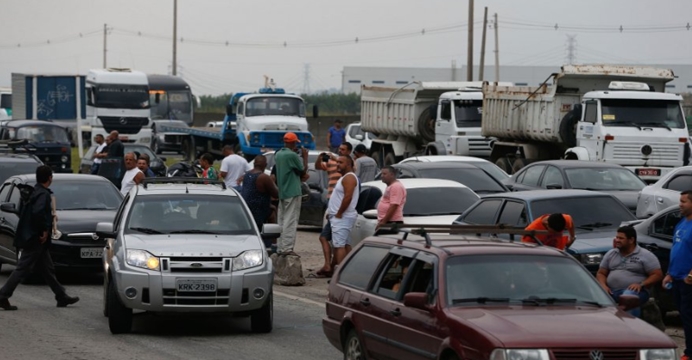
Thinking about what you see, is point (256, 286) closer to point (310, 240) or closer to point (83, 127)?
point (310, 240)

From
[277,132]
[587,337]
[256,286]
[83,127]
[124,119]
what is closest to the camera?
[587,337]

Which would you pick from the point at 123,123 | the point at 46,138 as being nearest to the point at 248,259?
the point at 46,138

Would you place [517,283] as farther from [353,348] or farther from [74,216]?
[74,216]

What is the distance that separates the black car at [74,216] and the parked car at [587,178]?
753 centimetres

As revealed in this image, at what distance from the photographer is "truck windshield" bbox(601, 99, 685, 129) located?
29.8m

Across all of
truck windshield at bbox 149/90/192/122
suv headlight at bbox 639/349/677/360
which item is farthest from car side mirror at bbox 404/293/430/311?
truck windshield at bbox 149/90/192/122

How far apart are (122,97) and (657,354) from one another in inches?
1748

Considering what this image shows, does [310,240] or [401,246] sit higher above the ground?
[401,246]

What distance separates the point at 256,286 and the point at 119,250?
148cm

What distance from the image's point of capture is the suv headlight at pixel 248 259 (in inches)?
519

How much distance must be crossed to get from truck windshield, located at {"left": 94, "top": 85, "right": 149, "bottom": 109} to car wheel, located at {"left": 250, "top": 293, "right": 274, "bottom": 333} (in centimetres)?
3837

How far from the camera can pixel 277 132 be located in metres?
43.1

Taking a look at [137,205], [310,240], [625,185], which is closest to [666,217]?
[137,205]

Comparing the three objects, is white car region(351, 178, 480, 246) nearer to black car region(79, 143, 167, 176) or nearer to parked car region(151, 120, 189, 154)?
black car region(79, 143, 167, 176)
